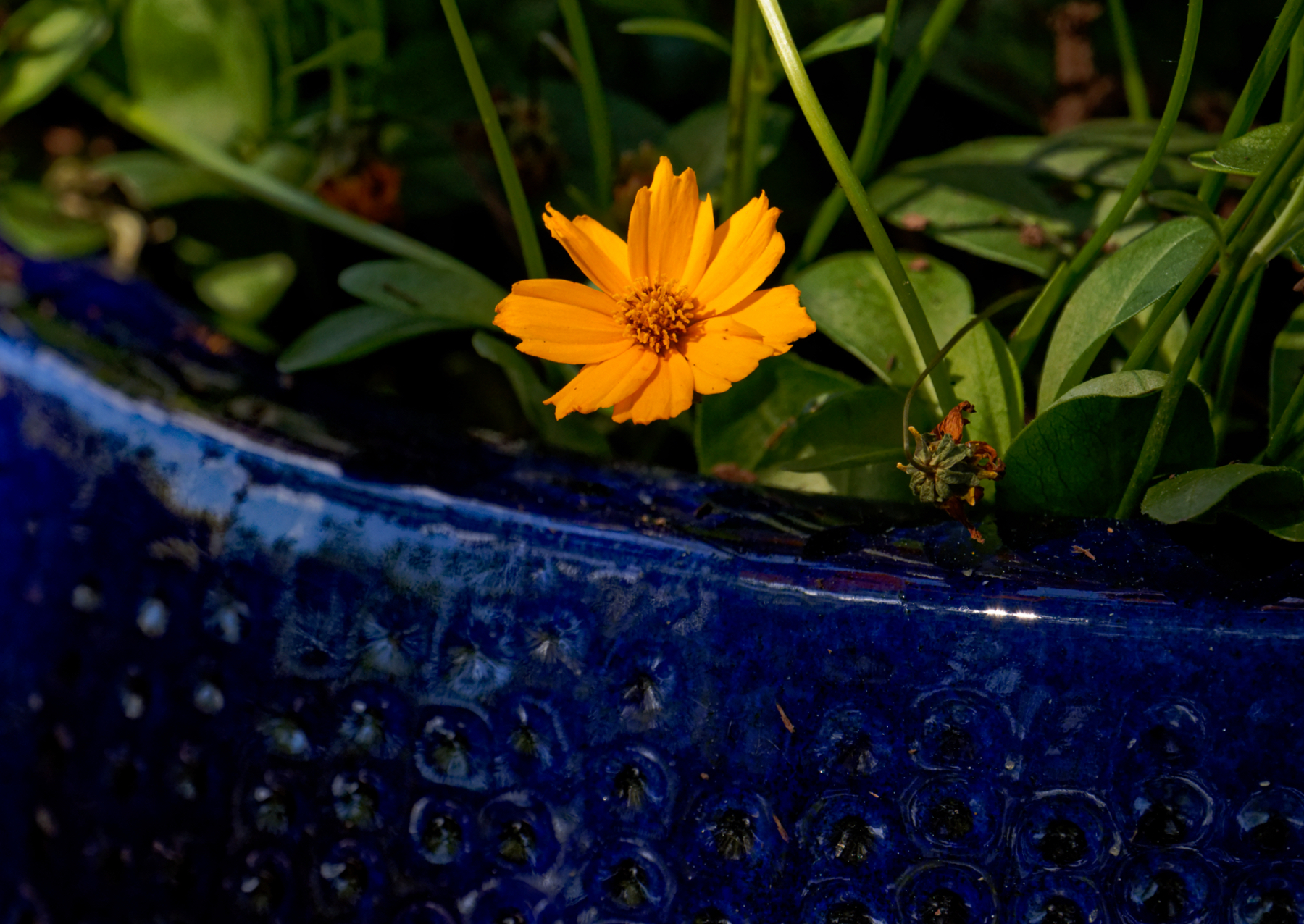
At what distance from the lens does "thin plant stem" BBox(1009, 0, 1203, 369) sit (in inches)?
17.8

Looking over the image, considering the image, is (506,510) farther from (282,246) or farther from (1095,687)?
(282,246)

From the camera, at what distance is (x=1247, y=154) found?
422 millimetres

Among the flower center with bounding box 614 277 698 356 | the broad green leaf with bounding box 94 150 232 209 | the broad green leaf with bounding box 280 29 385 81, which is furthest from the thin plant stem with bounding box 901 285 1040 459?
the broad green leaf with bounding box 94 150 232 209

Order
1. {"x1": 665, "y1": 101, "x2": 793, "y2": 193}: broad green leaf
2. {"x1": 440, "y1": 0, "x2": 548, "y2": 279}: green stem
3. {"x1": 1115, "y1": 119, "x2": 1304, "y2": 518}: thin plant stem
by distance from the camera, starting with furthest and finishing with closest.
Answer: {"x1": 665, "y1": 101, "x2": 793, "y2": 193}: broad green leaf
{"x1": 440, "y1": 0, "x2": 548, "y2": 279}: green stem
{"x1": 1115, "y1": 119, "x2": 1304, "y2": 518}: thin plant stem

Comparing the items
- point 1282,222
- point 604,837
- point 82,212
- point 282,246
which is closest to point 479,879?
point 604,837

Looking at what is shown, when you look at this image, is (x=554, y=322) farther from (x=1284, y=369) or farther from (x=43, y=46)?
(x=43, y=46)

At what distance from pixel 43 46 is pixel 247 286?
0.84ft

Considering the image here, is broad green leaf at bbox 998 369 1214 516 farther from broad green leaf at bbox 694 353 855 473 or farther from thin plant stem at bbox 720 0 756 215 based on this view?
thin plant stem at bbox 720 0 756 215

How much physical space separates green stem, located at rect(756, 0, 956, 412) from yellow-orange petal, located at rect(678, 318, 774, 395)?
7 centimetres

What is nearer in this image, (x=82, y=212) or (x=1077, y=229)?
(x=1077, y=229)

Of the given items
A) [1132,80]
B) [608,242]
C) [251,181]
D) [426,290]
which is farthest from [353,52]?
[1132,80]

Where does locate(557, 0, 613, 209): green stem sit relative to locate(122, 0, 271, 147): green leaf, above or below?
below

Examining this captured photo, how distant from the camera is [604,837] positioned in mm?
453

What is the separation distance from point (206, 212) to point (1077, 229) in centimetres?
67
